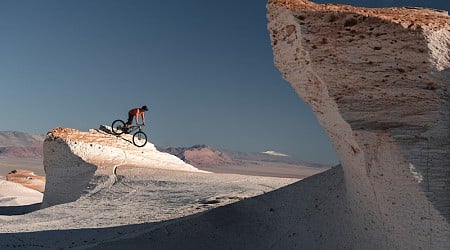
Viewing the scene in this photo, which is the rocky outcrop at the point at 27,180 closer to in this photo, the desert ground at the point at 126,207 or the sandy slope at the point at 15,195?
the sandy slope at the point at 15,195

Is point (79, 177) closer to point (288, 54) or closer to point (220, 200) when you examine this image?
point (220, 200)

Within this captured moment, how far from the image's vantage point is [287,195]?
9648 mm

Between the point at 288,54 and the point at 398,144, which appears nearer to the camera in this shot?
the point at 398,144

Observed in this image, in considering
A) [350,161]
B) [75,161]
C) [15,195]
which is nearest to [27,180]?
[15,195]

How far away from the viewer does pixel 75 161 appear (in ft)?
56.2

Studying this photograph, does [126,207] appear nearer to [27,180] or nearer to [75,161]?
[75,161]

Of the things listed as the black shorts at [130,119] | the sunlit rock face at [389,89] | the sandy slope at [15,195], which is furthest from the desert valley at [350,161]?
the sandy slope at [15,195]

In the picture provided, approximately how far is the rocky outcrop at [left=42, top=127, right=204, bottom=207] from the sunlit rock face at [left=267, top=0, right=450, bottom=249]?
35.8 feet

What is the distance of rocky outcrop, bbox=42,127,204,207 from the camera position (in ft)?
55.4

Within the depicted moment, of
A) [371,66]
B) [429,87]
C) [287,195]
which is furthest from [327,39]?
[287,195]

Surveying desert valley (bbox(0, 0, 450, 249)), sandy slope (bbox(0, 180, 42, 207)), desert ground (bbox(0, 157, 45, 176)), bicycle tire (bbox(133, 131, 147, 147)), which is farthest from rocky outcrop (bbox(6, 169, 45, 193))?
desert ground (bbox(0, 157, 45, 176))

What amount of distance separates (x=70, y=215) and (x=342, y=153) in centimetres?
791

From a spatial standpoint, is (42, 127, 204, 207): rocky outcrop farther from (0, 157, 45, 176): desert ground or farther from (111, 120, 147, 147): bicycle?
(0, 157, 45, 176): desert ground

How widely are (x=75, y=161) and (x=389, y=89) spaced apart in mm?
13327
